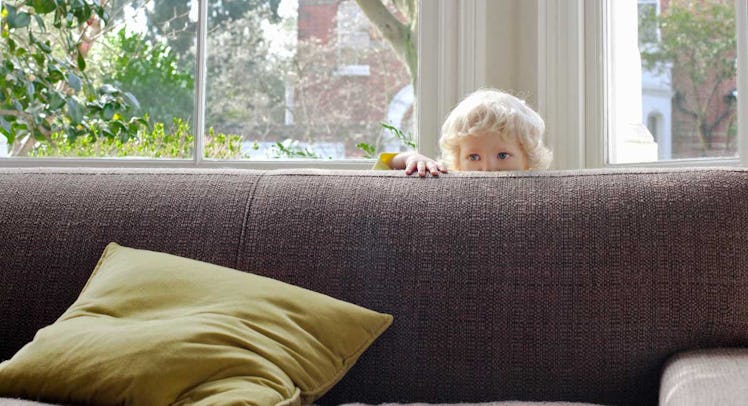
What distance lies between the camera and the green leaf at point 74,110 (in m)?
2.67

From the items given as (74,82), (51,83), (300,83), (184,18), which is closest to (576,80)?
(300,83)

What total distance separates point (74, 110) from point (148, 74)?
244 mm

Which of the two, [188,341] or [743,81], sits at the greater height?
[743,81]

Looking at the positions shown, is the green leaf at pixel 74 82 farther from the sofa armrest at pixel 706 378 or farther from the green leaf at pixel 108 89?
the sofa armrest at pixel 706 378

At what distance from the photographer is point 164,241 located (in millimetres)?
1729

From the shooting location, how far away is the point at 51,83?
107 inches

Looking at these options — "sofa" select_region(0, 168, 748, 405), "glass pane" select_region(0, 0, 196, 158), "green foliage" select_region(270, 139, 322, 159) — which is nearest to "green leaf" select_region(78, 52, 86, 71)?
"glass pane" select_region(0, 0, 196, 158)

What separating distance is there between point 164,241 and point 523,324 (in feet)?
2.30

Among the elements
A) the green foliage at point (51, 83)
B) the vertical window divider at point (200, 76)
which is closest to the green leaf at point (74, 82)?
the green foliage at point (51, 83)

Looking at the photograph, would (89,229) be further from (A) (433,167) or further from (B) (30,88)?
(B) (30,88)

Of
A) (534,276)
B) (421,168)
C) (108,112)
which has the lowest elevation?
(534,276)

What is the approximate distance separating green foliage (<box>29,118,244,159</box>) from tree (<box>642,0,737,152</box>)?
1230 mm

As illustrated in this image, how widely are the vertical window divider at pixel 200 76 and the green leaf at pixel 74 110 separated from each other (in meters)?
0.35

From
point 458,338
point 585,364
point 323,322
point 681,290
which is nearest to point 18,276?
point 323,322
